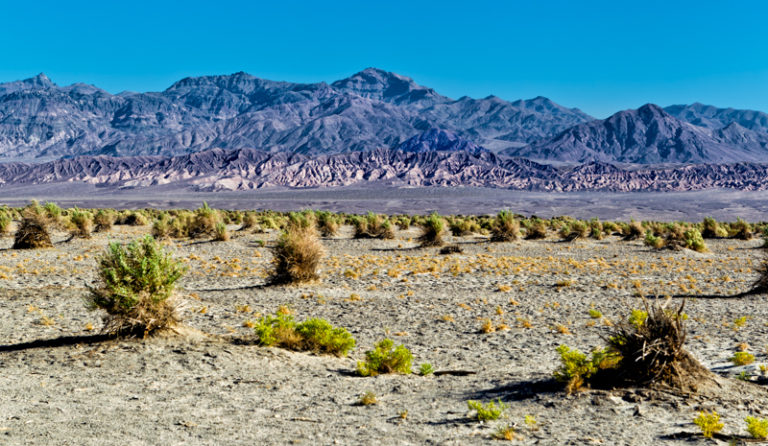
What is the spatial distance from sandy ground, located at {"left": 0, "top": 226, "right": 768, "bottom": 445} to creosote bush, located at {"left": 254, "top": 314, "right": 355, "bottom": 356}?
23cm

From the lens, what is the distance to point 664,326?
6535 mm

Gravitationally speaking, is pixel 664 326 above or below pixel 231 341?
above

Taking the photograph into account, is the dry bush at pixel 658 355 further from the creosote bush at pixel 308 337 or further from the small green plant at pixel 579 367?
the creosote bush at pixel 308 337

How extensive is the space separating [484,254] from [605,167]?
14792cm

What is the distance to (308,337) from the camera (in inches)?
354

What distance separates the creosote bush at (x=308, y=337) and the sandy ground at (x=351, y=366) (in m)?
0.23

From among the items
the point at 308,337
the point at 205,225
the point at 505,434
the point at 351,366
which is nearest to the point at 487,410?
the point at 505,434

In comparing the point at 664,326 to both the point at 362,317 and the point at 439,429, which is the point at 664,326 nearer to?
the point at 439,429

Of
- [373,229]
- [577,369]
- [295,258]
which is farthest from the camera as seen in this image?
[373,229]

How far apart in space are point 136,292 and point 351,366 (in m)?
3.25

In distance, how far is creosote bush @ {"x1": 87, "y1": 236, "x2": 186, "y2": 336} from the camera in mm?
8383

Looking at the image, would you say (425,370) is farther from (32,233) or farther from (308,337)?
(32,233)

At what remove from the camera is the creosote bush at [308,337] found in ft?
28.9

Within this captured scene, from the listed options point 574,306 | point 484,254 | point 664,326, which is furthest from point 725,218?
point 664,326
